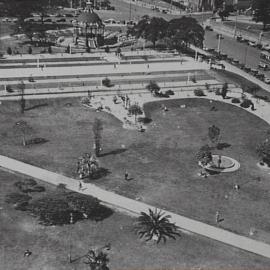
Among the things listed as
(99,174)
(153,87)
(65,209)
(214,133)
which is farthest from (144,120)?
(65,209)

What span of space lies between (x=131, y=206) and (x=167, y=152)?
49.9ft

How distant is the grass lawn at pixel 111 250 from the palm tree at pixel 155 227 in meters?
0.77

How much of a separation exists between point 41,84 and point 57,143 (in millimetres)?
26909

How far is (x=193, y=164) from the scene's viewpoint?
61.5m

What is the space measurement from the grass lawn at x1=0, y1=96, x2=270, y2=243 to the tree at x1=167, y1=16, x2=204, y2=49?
100 ft

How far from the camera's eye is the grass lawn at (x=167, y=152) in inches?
2062

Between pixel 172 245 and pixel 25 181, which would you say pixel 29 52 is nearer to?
pixel 25 181

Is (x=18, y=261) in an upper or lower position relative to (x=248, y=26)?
lower

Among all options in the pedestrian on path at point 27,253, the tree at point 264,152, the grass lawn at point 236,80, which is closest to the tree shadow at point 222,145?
the tree at point 264,152

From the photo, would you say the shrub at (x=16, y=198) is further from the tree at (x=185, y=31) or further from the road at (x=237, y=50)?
the tree at (x=185, y=31)

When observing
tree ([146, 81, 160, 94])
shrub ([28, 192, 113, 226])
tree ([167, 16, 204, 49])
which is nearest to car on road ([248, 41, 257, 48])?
tree ([167, 16, 204, 49])

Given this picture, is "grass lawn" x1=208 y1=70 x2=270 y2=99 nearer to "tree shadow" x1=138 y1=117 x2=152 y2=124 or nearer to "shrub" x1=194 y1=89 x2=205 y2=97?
"shrub" x1=194 y1=89 x2=205 y2=97

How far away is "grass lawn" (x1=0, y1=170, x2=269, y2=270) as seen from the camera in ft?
139

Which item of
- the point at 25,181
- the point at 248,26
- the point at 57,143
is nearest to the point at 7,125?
the point at 57,143
